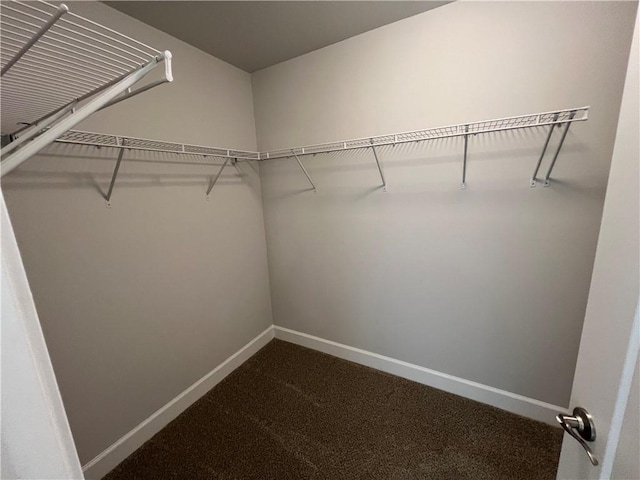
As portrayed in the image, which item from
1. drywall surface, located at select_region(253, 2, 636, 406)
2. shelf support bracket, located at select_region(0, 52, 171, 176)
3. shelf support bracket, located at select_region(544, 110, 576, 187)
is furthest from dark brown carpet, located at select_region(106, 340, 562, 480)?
shelf support bracket, located at select_region(0, 52, 171, 176)

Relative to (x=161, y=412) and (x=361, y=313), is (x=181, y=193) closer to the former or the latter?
(x=161, y=412)

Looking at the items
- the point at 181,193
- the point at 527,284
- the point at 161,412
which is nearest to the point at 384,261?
the point at 527,284

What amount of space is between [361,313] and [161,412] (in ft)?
4.99

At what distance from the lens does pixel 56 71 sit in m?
0.86

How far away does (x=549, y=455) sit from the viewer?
1490 mm

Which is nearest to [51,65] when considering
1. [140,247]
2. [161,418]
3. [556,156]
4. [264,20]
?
[140,247]

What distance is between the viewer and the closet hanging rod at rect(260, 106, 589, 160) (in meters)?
1.29

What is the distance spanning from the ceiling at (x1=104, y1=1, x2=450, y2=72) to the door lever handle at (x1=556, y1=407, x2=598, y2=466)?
1.96 m

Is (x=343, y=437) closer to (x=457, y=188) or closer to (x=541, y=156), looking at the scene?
(x=457, y=188)

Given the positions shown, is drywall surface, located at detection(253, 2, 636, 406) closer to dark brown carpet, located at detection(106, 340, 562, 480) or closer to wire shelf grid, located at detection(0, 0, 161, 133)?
dark brown carpet, located at detection(106, 340, 562, 480)

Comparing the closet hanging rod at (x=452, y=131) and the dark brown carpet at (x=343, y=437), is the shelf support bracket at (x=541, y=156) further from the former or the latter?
the dark brown carpet at (x=343, y=437)

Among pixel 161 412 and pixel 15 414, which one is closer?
pixel 15 414

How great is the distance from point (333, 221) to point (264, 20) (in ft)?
4.39

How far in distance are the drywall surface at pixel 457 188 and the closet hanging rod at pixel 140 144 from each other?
0.46m
